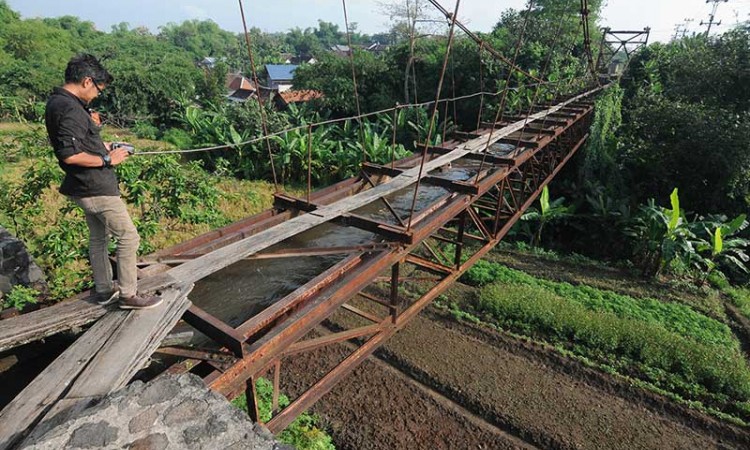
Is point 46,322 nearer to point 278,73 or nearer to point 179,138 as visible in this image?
point 179,138

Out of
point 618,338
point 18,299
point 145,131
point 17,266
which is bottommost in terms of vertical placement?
point 618,338

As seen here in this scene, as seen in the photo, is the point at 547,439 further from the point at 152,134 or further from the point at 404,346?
the point at 152,134

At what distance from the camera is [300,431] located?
19.5 ft

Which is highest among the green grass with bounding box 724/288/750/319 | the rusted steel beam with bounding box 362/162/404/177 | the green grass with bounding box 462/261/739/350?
the rusted steel beam with bounding box 362/162/404/177

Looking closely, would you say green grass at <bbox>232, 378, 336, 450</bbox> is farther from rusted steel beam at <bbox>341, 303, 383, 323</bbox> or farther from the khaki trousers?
the khaki trousers

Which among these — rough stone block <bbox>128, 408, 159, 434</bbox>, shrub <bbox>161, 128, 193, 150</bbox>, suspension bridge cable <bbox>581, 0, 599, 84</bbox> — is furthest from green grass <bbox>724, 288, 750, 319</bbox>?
shrub <bbox>161, 128, 193, 150</bbox>

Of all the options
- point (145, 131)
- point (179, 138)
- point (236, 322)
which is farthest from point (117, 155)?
point (145, 131)

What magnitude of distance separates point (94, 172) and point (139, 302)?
0.94 meters

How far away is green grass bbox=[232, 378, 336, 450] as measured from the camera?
5738 millimetres

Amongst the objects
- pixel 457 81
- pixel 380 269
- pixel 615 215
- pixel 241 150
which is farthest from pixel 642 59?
pixel 380 269

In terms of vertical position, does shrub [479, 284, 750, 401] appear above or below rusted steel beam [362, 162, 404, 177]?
below

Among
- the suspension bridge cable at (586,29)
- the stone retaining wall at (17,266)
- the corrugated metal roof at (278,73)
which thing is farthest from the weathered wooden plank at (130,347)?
the corrugated metal roof at (278,73)

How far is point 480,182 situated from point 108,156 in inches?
168

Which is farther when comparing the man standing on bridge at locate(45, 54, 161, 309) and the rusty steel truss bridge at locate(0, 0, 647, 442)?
the man standing on bridge at locate(45, 54, 161, 309)
